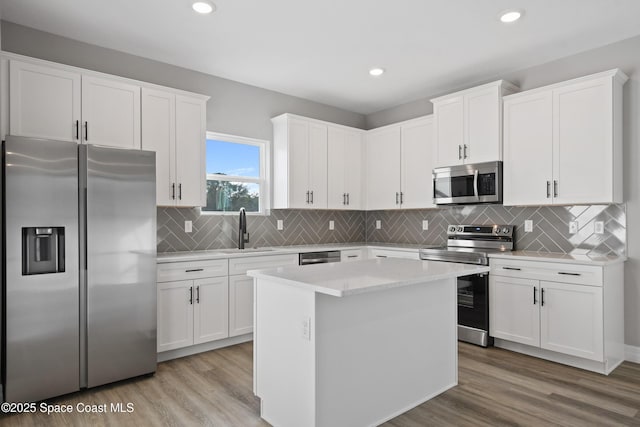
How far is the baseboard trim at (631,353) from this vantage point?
11.0 ft

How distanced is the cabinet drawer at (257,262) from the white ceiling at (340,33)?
6.34 feet

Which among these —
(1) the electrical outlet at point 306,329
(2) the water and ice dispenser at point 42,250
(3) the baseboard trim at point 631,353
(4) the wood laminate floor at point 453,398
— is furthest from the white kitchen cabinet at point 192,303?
(3) the baseboard trim at point 631,353

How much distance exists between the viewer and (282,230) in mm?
4820

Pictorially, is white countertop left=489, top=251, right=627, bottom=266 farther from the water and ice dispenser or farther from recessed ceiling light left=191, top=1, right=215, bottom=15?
the water and ice dispenser

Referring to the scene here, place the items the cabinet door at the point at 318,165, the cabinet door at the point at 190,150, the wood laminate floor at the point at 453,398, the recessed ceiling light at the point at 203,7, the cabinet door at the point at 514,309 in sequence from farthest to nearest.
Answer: the cabinet door at the point at 318,165, the cabinet door at the point at 190,150, the cabinet door at the point at 514,309, the recessed ceiling light at the point at 203,7, the wood laminate floor at the point at 453,398

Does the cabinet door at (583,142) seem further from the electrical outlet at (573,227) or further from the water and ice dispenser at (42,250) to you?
the water and ice dispenser at (42,250)

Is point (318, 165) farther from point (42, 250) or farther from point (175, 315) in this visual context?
point (42, 250)

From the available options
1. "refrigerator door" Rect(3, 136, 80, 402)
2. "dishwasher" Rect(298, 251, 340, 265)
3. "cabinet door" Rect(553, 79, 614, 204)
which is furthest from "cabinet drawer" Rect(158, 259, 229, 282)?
"cabinet door" Rect(553, 79, 614, 204)

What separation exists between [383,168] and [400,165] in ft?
0.89

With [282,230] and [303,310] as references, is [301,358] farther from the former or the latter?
[282,230]

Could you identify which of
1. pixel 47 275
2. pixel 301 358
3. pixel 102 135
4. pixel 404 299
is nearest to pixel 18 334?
pixel 47 275

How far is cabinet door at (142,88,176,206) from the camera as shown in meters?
3.49

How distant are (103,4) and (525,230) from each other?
13.7 ft

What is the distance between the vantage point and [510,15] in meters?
2.97
